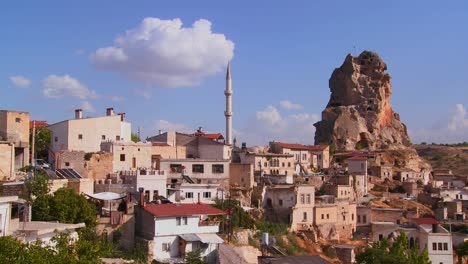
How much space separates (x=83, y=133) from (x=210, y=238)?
16.6m

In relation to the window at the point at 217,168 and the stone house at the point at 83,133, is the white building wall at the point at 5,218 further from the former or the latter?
the window at the point at 217,168

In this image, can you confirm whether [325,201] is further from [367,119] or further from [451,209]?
[367,119]

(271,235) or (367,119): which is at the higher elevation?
(367,119)

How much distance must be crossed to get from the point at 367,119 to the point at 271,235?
64.2 meters

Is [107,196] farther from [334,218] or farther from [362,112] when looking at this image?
[362,112]

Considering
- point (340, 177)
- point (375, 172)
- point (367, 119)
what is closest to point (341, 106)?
point (367, 119)

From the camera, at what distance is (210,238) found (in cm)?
3534

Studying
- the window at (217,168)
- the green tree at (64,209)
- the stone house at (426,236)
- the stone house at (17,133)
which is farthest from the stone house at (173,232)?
the stone house at (426,236)

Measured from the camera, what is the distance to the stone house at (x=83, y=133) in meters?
45.8

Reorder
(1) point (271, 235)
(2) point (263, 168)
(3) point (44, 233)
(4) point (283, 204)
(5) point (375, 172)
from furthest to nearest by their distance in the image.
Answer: (5) point (375, 172), (2) point (263, 168), (4) point (283, 204), (1) point (271, 235), (3) point (44, 233)

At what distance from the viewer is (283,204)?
46594mm

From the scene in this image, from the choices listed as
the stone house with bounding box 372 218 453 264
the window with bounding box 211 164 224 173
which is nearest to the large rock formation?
the stone house with bounding box 372 218 453 264

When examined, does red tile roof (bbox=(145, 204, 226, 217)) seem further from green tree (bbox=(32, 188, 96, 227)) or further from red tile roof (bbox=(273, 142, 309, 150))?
red tile roof (bbox=(273, 142, 309, 150))

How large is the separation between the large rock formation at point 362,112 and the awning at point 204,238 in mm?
62896
